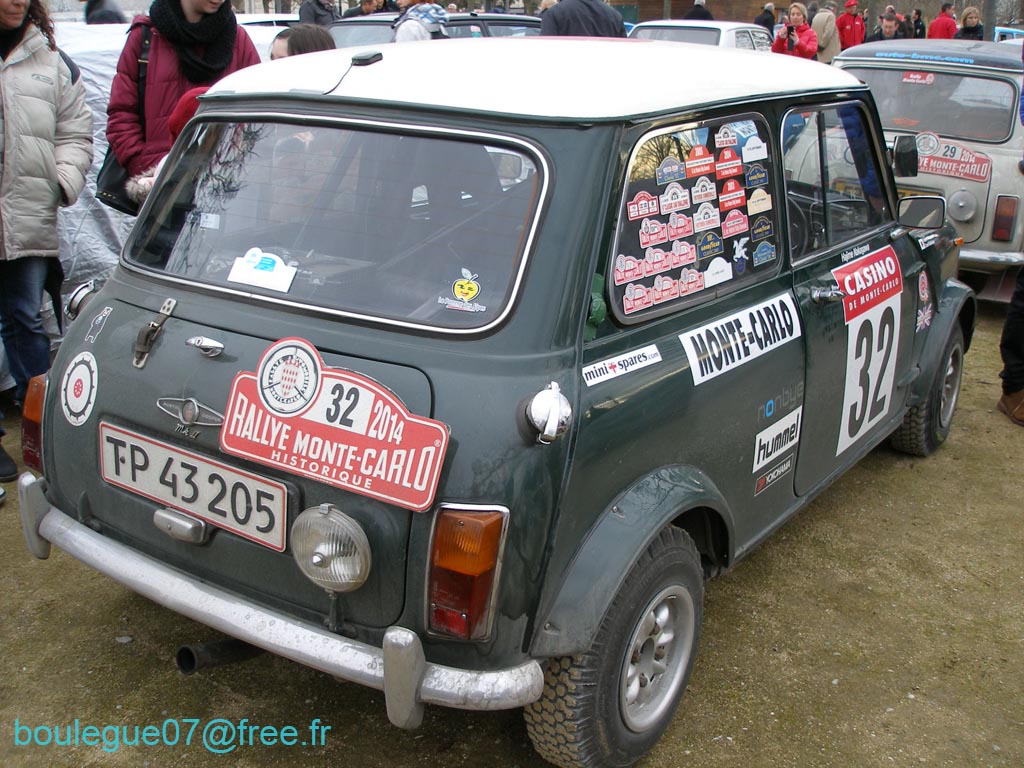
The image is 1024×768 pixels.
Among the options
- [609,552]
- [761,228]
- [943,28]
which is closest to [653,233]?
[761,228]

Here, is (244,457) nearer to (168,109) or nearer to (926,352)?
(168,109)

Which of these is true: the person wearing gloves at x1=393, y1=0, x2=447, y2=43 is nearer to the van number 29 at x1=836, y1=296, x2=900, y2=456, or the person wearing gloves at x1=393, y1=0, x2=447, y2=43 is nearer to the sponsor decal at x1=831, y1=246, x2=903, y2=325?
the sponsor decal at x1=831, y1=246, x2=903, y2=325

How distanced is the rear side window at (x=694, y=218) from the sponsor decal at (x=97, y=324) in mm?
1511

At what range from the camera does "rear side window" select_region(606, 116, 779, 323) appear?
8.38ft

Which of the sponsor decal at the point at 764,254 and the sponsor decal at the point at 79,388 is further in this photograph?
the sponsor decal at the point at 764,254

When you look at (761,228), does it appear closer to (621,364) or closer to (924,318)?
(621,364)

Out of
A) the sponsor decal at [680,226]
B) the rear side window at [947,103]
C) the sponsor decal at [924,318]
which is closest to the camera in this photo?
the sponsor decal at [680,226]

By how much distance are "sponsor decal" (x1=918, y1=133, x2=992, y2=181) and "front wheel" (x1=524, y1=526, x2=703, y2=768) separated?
5.32m

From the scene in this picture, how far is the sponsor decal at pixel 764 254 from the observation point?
10.1ft

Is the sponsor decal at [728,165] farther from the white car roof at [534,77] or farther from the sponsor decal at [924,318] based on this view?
the sponsor decal at [924,318]

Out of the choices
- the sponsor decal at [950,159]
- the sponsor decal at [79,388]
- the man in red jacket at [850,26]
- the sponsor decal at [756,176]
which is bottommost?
the sponsor decal at [79,388]

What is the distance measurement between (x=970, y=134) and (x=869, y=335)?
13.9 feet

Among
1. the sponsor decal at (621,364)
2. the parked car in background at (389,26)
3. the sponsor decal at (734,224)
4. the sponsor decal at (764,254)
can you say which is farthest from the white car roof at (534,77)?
the parked car in background at (389,26)

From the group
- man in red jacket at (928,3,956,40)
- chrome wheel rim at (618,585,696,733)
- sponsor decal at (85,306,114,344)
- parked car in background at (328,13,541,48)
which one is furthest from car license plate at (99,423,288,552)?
man in red jacket at (928,3,956,40)
